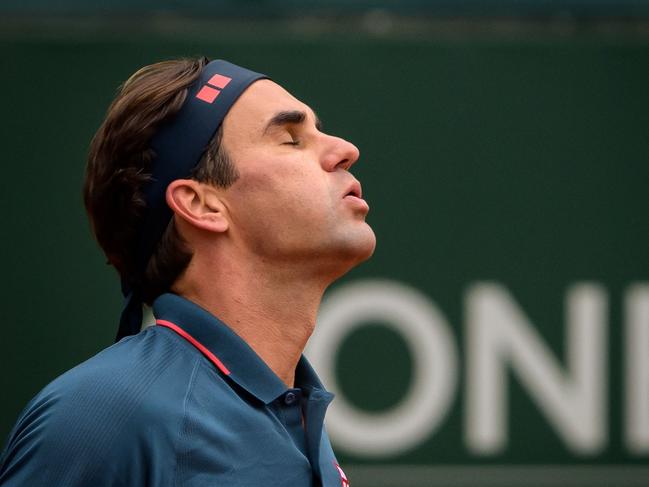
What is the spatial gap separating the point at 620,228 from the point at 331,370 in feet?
4.28

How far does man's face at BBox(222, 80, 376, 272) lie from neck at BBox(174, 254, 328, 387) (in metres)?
0.05

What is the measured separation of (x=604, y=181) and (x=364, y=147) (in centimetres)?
99

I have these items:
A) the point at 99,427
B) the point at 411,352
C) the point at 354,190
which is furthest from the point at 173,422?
the point at 411,352

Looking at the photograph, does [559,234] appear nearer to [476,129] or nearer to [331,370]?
[476,129]

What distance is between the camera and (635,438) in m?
5.17

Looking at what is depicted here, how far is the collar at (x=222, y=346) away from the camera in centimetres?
222

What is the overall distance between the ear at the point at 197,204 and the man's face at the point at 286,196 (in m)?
0.02

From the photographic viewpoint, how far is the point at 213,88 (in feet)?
8.07

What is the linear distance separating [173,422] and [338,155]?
26.3 inches

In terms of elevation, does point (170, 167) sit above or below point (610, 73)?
above

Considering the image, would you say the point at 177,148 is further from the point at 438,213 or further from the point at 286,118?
the point at 438,213

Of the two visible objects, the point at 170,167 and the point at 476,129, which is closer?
the point at 170,167

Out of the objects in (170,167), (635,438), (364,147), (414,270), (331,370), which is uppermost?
(170,167)

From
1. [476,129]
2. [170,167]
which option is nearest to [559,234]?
[476,129]
